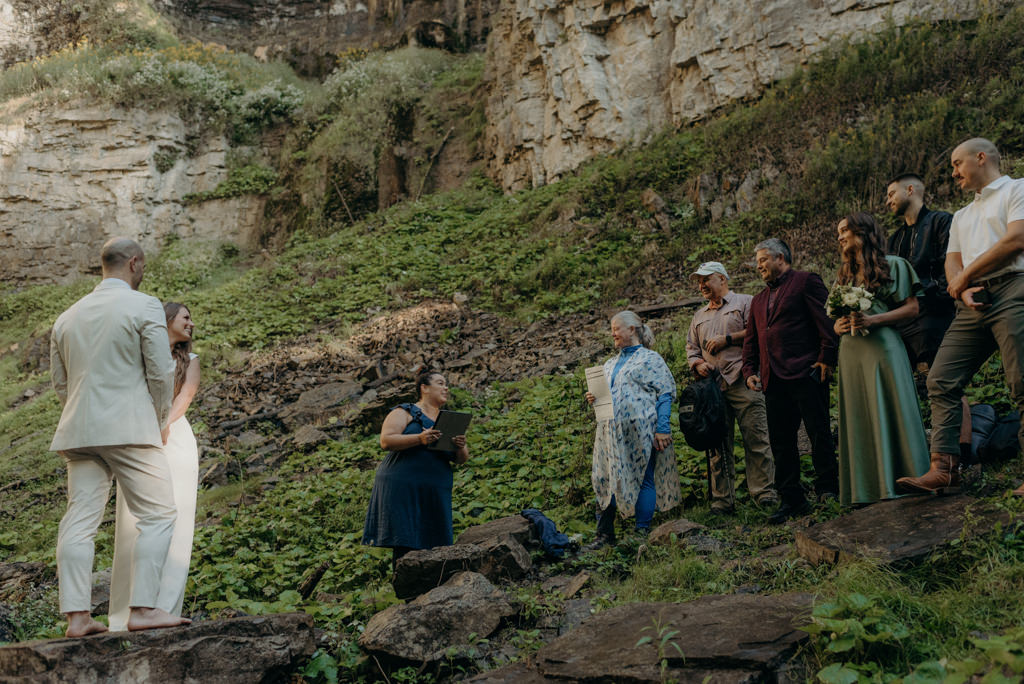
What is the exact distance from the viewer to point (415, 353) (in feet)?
36.8

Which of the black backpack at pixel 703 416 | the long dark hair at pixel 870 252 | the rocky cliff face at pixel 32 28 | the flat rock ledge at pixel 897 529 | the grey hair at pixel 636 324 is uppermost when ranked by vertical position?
the rocky cliff face at pixel 32 28

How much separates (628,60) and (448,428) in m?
13.3

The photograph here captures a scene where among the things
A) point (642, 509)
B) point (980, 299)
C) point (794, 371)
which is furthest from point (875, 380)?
point (642, 509)

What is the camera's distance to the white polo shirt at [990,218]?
3.82 m

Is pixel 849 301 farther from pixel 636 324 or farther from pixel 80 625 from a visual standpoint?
pixel 80 625

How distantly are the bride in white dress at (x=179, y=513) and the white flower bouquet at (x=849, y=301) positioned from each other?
3.86m

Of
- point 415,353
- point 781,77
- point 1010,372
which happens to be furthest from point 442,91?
point 1010,372

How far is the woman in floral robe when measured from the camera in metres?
5.17

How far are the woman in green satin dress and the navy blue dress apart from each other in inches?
102

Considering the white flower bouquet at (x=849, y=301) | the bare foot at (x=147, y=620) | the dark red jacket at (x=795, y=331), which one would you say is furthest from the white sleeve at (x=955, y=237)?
the bare foot at (x=147, y=620)

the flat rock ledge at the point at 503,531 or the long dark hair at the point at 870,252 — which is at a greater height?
the long dark hair at the point at 870,252

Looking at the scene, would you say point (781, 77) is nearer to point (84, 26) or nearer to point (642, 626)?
point (642, 626)

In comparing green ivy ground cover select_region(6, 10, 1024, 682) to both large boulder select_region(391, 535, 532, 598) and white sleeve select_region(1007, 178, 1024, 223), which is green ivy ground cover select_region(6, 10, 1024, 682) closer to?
large boulder select_region(391, 535, 532, 598)

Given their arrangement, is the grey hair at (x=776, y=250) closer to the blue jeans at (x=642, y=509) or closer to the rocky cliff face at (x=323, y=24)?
the blue jeans at (x=642, y=509)
